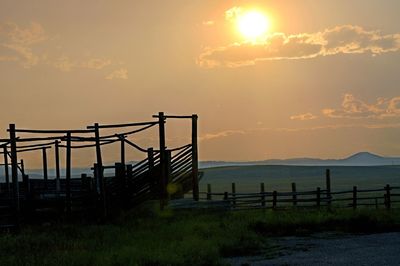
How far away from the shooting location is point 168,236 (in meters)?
19.9

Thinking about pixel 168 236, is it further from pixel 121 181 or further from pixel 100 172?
pixel 121 181

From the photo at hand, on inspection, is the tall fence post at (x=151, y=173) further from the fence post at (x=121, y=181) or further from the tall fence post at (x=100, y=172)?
the tall fence post at (x=100, y=172)

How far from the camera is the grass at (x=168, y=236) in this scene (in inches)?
619

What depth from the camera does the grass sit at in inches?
619

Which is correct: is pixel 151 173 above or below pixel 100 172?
below

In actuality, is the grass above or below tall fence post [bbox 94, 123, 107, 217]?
below

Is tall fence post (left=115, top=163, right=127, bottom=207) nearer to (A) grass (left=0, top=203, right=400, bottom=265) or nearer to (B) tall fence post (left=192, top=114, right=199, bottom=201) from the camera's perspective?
(A) grass (left=0, top=203, right=400, bottom=265)

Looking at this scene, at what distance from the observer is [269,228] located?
23875mm

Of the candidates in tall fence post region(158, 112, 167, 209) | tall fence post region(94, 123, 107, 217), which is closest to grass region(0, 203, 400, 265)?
tall fence post region(158, 112, 167, 209)

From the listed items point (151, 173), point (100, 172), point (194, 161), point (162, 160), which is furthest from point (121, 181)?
point (194, 161)

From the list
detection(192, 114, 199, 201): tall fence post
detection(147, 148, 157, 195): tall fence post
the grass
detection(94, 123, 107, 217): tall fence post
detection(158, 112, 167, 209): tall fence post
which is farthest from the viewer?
detection(192, 114, 199, 201): tall fence post

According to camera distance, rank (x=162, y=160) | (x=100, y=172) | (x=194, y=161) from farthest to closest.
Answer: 1. (x=194, y=161)
2. (x=162, y=160)
3. (x=100, y=172)

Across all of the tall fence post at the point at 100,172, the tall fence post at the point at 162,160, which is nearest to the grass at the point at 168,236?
the tall fence post at the point at 162,160

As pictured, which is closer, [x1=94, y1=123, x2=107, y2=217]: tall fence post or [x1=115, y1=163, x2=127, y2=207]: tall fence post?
[x1=94, y1=123, x2=107, y2=217]: tall fence post
